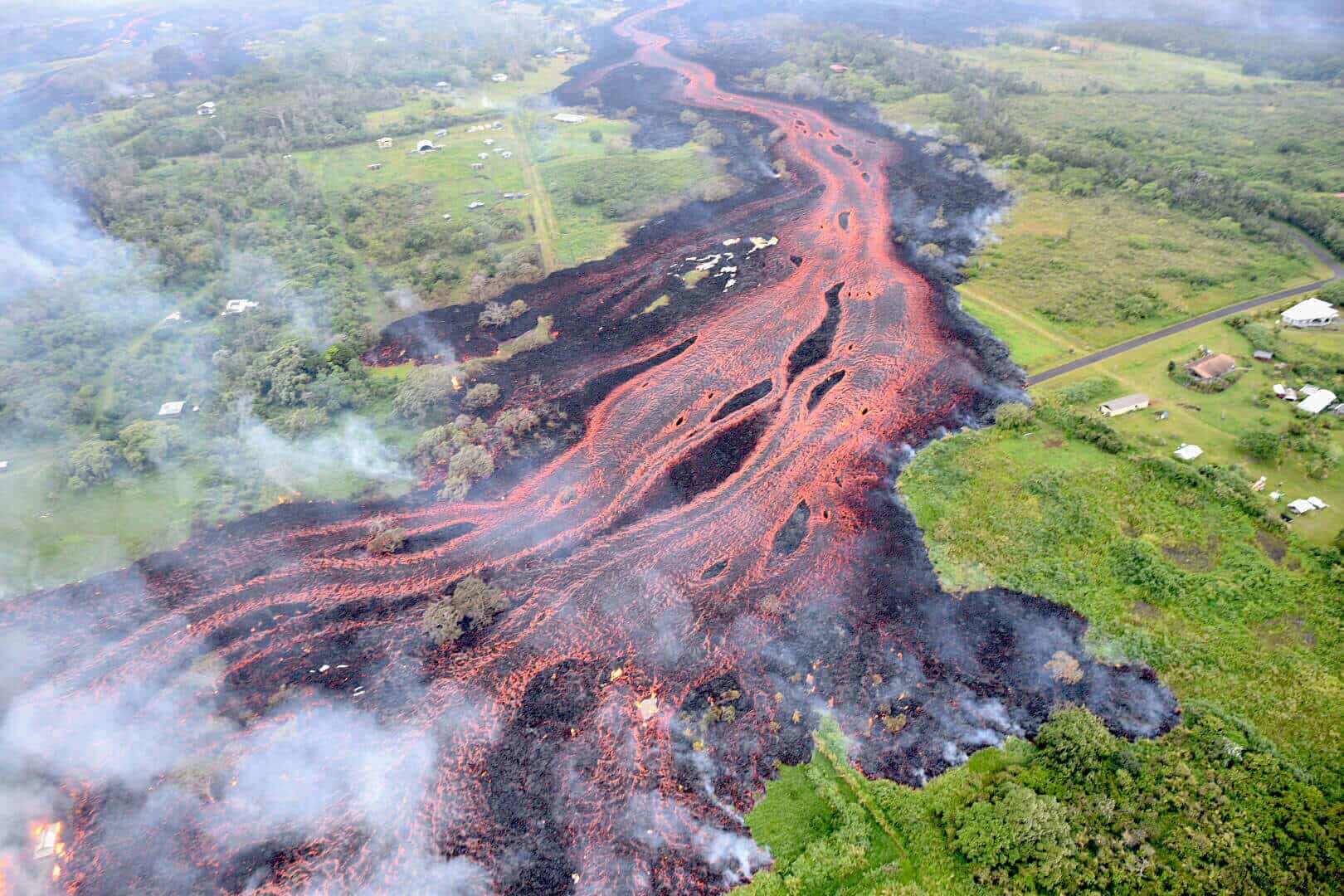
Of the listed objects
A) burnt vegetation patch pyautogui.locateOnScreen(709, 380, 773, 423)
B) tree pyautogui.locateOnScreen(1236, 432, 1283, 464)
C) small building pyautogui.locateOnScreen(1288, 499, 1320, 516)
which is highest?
tree pyautogui.locateOnScreen(1236, 432, 1283, 464)

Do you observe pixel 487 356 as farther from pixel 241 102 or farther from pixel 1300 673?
pixel 241 102

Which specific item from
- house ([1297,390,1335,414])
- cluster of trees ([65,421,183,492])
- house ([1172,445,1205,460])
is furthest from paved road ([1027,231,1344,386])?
cluster of trees ([65,421,183,492])

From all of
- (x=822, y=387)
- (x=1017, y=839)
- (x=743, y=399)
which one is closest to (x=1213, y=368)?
(x=822, y=387)

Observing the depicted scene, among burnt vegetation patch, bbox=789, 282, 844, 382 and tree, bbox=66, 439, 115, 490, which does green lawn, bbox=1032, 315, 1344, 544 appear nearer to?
burnt vegetation patch, bbox=789, 282, 844, 382

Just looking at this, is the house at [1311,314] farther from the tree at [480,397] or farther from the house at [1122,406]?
the tree at [480,397]

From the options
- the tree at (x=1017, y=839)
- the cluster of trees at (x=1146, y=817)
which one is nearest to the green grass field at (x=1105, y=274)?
the cluster of trees at (x=1146, y=817)

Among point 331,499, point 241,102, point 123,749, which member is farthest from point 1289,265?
point 241,102
